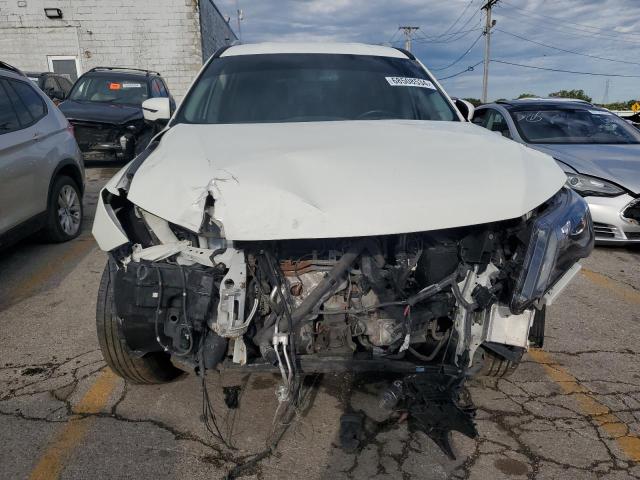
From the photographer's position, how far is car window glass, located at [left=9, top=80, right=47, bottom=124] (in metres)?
4.91

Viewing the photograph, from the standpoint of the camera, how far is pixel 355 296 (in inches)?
91.8

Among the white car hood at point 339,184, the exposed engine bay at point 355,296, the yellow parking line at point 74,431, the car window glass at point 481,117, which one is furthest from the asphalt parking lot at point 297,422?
the car window glass at point 481,117

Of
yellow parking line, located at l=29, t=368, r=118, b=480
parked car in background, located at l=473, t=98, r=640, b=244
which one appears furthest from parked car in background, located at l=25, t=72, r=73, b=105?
yellow parking line, located at l=29, t=368, r=118, b=480

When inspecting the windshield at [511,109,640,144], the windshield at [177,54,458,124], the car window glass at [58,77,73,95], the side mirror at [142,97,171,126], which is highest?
the windshield at [177,54,458,124]

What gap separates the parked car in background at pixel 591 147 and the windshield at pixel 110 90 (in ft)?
21.9

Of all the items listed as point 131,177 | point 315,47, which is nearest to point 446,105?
point 315,47

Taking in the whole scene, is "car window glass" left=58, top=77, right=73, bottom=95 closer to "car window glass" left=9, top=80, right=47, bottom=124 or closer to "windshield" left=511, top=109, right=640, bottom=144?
"car window glass" left=9, top=80, right=47, bottom=124

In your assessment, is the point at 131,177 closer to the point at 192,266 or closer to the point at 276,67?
the point at 192,266

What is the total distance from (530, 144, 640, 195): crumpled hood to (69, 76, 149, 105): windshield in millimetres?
7795

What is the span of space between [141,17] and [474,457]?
19.5 metres

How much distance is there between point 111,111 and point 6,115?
531 cm

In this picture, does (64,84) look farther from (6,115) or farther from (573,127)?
(573,127)

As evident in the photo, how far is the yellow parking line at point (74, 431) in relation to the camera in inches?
89.4

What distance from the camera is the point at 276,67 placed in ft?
12.1
